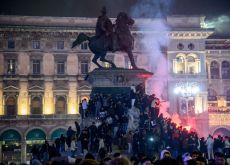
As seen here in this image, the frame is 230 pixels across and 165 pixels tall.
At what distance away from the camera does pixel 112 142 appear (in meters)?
21.7

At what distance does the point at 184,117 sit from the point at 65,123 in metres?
14.9

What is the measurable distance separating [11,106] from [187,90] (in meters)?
22.2

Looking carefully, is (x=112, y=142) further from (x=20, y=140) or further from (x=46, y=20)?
(x=46, y=20)

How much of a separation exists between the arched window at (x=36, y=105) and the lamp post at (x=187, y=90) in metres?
17.2

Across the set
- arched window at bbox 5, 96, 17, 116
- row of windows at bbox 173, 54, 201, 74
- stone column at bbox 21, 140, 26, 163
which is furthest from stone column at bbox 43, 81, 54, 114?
row of windows at bbox 173, 54, 201, 74

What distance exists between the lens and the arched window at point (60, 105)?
176ft

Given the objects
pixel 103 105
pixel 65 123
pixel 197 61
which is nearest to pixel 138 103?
pixel 103 105

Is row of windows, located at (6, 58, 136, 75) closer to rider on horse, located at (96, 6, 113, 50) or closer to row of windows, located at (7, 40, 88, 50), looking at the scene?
row of windows, located at (7, 40, 88, 50)

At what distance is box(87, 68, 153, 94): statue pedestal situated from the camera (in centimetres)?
2614

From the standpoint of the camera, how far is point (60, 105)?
53750mm

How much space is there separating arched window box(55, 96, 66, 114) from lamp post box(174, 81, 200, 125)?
14312 millimetres

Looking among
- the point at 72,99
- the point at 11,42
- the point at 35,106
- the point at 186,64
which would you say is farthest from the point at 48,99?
the point at 186,64

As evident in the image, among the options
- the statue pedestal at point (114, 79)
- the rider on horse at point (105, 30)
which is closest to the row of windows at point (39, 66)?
the rider on horse at point (105, 30)

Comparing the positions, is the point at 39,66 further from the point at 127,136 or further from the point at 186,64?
the point at 127,136
